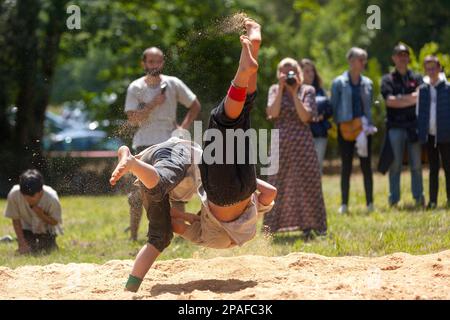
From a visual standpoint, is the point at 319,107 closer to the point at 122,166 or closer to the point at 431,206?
the point at 431,206

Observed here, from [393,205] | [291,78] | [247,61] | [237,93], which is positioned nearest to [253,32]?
Answer: [247,61]

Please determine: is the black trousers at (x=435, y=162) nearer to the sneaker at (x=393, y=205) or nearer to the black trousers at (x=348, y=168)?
the sneaker at (x=393, y=205)

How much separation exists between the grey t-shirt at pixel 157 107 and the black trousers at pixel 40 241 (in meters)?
1.59

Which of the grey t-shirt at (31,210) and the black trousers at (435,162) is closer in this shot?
the grey t-shirt at (31,210)

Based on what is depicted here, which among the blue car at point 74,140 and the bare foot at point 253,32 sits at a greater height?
the bare foot at point 253,32

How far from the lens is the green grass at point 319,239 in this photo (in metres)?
8.09

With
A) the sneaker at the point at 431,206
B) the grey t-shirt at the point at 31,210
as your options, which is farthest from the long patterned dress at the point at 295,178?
the grey t-shirt at the point at 31,210

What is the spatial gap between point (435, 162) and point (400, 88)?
0.98 m

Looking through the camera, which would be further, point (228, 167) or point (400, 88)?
point (400, 88)

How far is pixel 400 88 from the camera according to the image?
10.6 m

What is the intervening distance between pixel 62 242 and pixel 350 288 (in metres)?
4.90

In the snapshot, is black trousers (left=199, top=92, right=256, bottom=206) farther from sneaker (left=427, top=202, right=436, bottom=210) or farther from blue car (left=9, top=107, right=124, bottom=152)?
blue car (left=9, top=107, right=124, bottom=152)
